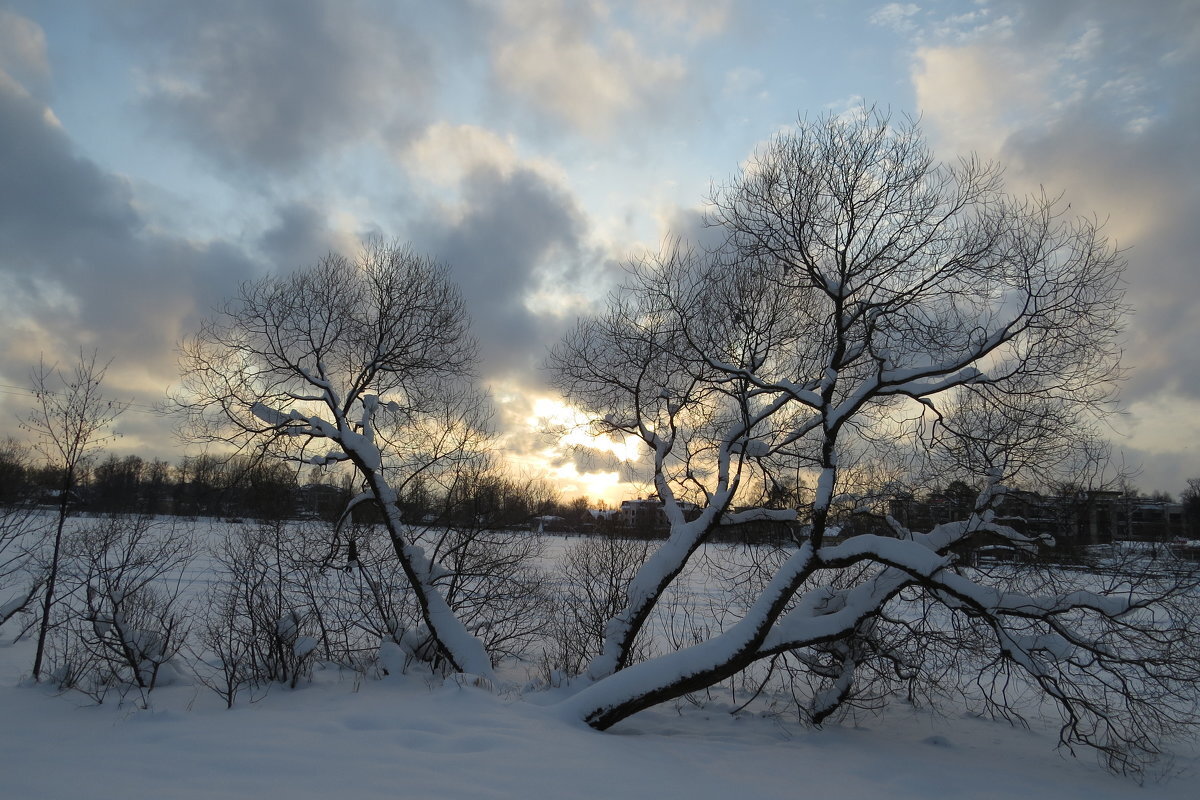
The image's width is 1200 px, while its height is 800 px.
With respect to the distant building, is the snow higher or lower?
lower

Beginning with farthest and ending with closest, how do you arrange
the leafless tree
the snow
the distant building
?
the distant building < the leafless tree < the snow

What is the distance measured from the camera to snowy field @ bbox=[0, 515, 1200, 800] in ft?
19.0

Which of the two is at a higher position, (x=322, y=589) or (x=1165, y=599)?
(x=1165, y=599)

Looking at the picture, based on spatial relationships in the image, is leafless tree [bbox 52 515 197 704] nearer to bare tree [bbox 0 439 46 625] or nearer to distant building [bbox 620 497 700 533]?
bare tree [bbox 0 439 46 625]

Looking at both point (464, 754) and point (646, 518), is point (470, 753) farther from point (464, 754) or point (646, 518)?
point (646, 518)

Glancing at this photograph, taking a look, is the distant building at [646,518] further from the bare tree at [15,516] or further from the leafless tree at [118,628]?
the bare tree at [15,516]

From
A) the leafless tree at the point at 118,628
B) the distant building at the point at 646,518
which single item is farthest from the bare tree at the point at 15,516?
the distant building at the point at 646,518

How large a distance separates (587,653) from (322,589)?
18.6 ft

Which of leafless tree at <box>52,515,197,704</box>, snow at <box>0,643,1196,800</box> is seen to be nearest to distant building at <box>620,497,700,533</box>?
snow at <box>0,643,1196,800</box>

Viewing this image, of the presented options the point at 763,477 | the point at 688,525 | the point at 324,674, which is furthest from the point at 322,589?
the point at 763,477

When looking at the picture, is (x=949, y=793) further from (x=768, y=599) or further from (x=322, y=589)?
(x=322, y=589)

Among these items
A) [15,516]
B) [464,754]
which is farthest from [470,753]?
[15,516]

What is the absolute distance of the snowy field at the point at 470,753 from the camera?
5.79 meters

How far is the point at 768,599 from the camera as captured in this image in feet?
29.0
